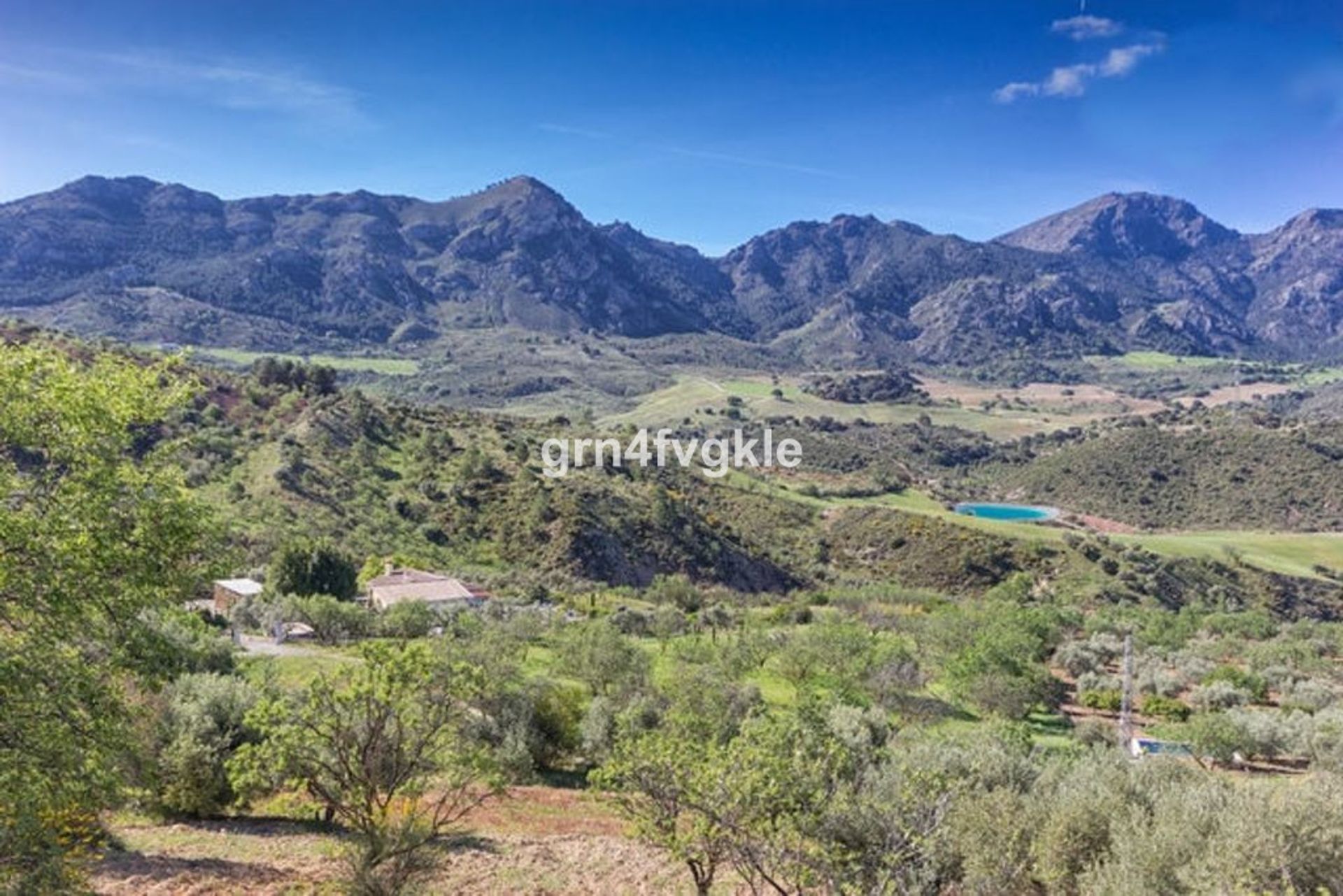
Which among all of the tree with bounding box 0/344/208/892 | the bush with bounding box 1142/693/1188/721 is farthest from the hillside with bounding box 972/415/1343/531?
the tree with bounding box 0/344/208/892

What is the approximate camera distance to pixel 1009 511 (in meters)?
123

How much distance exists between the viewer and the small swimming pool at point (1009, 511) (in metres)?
117

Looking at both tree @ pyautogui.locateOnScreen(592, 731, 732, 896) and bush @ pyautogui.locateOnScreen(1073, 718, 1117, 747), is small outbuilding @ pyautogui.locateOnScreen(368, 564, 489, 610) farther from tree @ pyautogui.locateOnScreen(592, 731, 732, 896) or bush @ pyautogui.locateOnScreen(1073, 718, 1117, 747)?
tree @ pyautogui.locateOnScreen(592, 731, 732, 896)

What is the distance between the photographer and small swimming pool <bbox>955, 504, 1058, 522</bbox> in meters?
117

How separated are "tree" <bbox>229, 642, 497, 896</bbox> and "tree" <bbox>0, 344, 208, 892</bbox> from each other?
1.79m

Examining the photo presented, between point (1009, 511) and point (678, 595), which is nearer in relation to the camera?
point (678, 595)

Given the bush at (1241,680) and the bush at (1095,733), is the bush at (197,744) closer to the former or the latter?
the bush at (1095,733)

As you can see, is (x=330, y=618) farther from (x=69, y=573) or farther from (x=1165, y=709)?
(x=1165, y=709)

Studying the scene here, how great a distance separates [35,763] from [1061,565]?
285 feet

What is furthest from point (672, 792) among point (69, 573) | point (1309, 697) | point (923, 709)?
point (1309, 697)

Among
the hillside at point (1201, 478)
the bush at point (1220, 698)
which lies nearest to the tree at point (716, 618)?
the bush at point (1220, 698)

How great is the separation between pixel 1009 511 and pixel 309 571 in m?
107

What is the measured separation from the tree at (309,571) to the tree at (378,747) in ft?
117

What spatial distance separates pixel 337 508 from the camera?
62.8 m
